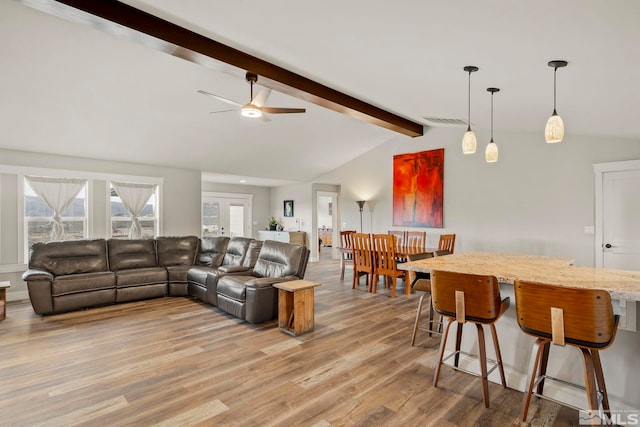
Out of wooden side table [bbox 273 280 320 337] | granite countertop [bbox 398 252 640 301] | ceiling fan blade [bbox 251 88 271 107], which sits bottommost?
wooden side table [bbox 273 280 320 337]

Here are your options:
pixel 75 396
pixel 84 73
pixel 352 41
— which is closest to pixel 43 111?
pixel 84 73

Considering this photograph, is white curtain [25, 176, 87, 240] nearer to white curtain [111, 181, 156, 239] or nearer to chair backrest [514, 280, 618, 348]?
white curtain [111, 181, 156, 239]

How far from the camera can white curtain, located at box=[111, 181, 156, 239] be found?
21.4 ft

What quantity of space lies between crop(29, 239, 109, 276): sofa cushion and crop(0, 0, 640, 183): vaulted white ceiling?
1.68 m

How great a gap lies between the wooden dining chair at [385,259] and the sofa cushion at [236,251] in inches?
85.5

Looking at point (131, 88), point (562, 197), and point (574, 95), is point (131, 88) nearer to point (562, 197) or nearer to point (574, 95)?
point (574, 95)

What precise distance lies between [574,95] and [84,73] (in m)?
5.15

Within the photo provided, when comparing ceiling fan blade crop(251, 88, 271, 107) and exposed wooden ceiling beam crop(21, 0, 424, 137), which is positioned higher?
exposed wooden ceiling beam crop(21, 0, 424, 137)

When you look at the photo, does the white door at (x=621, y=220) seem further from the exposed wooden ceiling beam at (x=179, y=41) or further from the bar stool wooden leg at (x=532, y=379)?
the exposed wooden ceiling beam at (x=179, y=41)

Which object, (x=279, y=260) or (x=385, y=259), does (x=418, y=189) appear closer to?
(x=385, y=259)

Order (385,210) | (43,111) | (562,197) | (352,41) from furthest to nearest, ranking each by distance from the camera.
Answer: (385,210) → (562,197) → (43,111) → (352,41)

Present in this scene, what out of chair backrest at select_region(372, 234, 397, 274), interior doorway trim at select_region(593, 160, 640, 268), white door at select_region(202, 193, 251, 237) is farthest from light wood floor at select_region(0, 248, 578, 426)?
white door at select_region(202, 193, 251, 237)

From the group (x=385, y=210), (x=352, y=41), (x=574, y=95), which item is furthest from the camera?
(x=385, y=210)

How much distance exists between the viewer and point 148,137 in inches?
225
